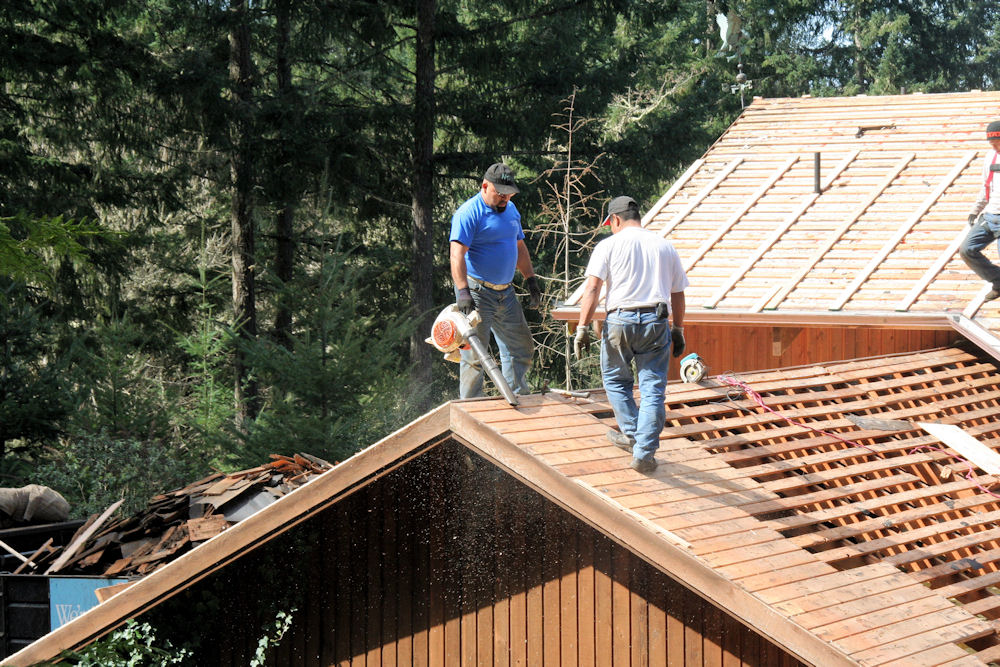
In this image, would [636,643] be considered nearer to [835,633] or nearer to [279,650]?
[835,633]

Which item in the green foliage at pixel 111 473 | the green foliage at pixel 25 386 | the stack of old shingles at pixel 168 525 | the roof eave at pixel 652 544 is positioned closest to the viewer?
the roof eave at pixel 652 544

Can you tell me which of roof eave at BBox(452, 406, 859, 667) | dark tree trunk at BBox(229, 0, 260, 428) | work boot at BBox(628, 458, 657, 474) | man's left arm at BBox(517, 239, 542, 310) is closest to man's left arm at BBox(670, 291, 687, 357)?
work boot at BBox(628, 458, 657, 474)

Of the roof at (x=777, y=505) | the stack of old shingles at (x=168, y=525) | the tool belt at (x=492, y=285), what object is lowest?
the stack of old shingles at (x=168, y=525)

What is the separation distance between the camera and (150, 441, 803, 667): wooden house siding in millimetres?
6586

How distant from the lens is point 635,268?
6070 mm

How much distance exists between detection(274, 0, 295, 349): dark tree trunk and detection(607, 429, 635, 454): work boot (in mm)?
11822

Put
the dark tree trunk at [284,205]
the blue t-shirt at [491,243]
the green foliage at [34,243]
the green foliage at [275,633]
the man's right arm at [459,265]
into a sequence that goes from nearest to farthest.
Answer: the man's right arm at [459,265] < the blue t-shirt at [491,243] < the green foliage at [275,633] < the green foliage at [34,243] < the dark tree trunk at [284,205]

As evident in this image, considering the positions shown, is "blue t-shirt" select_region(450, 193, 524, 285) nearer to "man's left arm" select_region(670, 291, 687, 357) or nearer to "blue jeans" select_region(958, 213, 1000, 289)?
"man's left arm" select_region(670, 291, 687, 357)

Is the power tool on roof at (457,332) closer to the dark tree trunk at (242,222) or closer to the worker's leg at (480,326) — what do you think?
the worker's leg at (480,326)

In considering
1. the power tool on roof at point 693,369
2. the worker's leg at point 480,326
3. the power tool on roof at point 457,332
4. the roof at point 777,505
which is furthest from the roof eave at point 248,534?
the power tool on roof at point 693,369

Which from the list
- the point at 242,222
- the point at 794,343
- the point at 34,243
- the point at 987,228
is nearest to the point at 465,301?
the point at 34,243

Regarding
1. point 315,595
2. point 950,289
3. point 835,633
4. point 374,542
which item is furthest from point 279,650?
point 950,289

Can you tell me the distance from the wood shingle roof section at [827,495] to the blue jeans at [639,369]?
0.22m

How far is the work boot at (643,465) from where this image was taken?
6.10 metres
